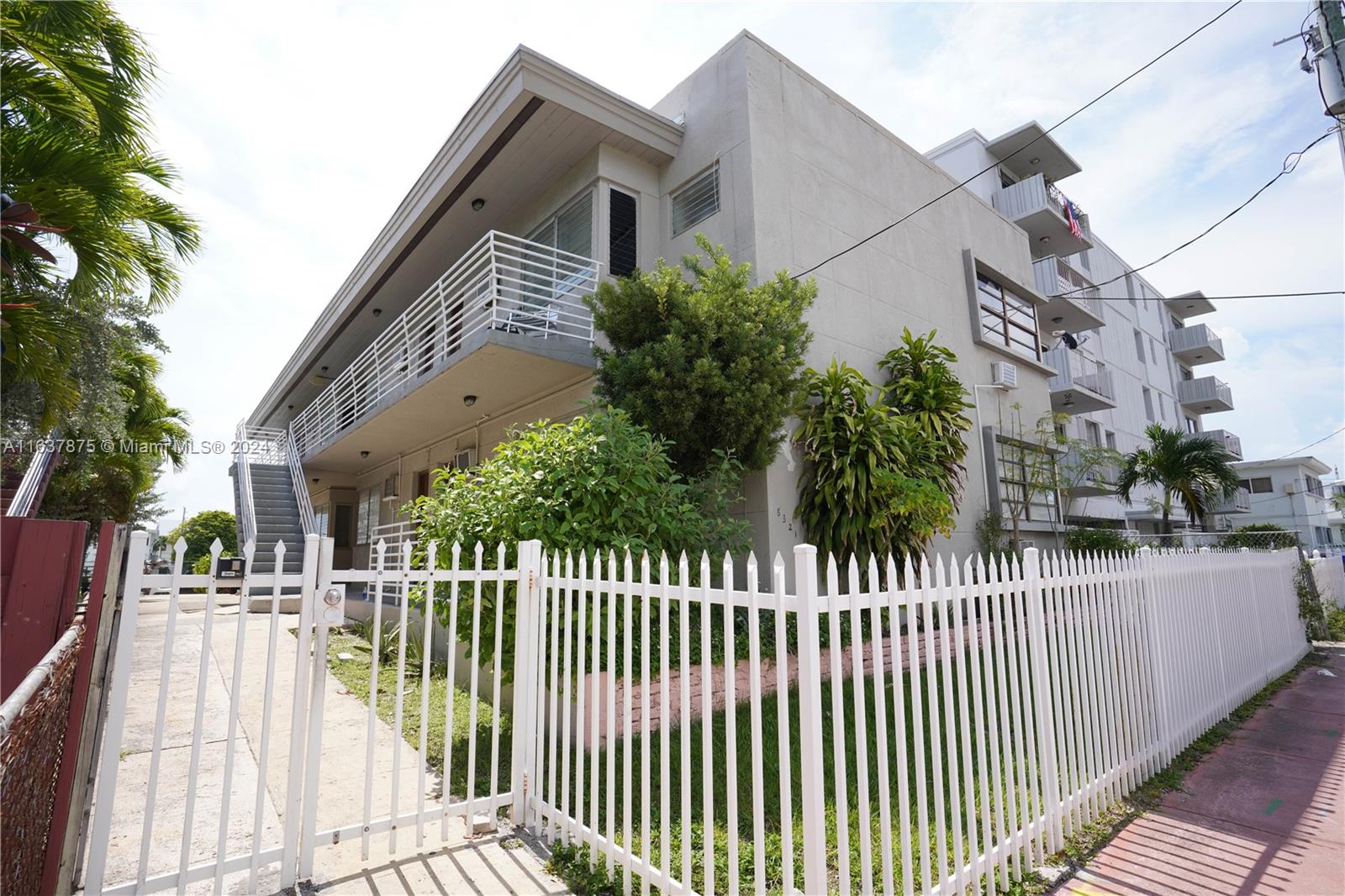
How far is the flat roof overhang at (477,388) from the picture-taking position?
8.21 metres

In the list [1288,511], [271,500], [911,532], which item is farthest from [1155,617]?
[1288,511]

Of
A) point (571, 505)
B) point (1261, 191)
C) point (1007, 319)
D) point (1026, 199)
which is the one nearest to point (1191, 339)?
point (1026, 199)

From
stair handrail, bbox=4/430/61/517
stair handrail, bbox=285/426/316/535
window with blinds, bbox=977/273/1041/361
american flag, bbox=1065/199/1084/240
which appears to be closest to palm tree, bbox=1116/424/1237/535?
window with blinds, bbox=977/273/1041/361

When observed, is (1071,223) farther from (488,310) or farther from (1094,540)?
(488,310)

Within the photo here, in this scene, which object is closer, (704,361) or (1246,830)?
(1246,830)

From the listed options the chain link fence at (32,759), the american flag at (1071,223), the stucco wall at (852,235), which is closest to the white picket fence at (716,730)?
the chain link fence at (32,759)

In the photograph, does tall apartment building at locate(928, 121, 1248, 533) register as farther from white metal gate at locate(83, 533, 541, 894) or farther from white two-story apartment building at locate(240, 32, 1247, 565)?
white metal gate at locate(83, 533, 541, 894)

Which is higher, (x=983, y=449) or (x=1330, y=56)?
(x=1330, y=56)

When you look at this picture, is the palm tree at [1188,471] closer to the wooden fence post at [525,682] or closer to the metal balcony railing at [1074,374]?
the metal balcony railing at [1074,374]

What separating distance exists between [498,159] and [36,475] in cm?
965

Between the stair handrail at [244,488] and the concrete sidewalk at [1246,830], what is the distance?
15.2 m

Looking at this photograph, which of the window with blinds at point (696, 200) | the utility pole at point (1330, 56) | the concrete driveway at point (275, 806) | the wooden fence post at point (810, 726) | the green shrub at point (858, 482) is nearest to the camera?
the wooden fence post at point (810, 726)

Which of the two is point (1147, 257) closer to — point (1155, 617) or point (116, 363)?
point (1155, 617)

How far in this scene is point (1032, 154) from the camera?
18.6m
